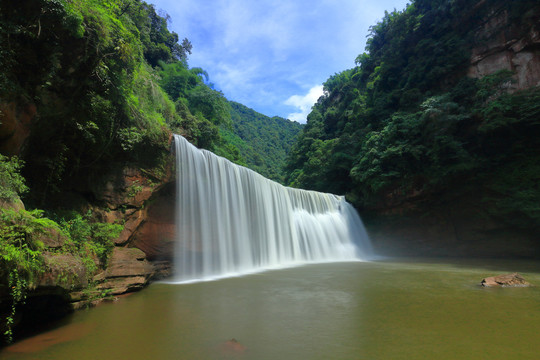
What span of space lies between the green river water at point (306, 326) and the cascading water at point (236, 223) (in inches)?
143

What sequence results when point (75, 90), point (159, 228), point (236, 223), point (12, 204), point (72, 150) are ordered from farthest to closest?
1. point (236, 223)
2. point (159, 228)
3. point (72, 150)
4. point (75, 90)
5. point (12, 204)

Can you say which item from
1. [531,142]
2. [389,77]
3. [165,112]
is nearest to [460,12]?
[389,77]

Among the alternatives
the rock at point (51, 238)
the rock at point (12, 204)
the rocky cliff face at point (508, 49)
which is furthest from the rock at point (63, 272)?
the rocky cliff face at point (508, 49)

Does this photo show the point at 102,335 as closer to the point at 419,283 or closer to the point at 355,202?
the point at 419,283

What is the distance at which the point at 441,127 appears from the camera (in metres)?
15.3

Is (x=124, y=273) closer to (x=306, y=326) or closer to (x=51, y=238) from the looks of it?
(x=51, y=238)

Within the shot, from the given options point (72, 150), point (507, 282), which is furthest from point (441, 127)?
point (72, 150)

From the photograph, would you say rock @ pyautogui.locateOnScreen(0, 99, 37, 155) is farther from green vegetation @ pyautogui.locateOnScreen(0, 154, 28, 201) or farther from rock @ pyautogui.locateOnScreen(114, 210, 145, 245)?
rock @ pyautogui.locateOnScreen(114, 210, 145, 245)

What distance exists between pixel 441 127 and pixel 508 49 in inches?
259

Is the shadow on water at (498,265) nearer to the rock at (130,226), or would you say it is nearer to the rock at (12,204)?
the rock at (130,226)

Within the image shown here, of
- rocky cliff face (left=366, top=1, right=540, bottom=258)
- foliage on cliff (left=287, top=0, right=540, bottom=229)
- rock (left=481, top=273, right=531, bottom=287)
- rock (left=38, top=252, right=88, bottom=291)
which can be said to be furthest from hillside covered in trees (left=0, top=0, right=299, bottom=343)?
rocky cliff face (left=366, top=1, right=540, bottom=258)

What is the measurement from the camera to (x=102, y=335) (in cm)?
380

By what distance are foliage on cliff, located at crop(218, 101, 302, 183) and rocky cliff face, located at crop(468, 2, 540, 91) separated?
37.6 m

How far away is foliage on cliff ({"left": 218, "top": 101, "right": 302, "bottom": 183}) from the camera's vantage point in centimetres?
5456
